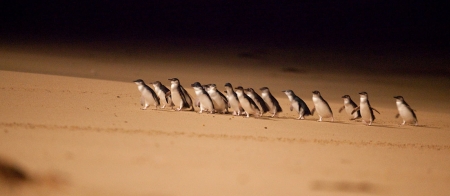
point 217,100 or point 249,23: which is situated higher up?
point 249,23

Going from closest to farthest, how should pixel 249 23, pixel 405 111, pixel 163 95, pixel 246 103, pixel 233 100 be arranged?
pixel 246 103, pixel 233 100, pixel 163 95, pixel 405 111, pixel 249 23

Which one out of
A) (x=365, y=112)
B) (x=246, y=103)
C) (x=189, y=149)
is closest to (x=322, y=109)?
(x=365, y=112)

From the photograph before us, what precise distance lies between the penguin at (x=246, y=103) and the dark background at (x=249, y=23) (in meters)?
23.4

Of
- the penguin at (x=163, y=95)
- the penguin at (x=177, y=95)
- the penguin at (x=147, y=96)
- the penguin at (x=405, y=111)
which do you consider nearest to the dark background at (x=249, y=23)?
the penguin at (x=405, y=111)

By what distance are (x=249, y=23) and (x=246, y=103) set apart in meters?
30.6

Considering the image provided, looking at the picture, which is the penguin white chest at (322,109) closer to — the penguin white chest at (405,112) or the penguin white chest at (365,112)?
the penguin white chest at (365,112)

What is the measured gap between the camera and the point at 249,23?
4284 centimetres

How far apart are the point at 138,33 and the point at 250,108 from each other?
27.5 metres

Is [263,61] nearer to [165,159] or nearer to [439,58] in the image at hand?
[439,58]

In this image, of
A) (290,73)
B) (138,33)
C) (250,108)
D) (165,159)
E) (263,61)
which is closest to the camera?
(165,159)

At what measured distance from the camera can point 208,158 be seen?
754 centimetres

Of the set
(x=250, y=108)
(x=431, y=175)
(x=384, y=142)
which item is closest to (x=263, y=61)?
(x=250, y=108)

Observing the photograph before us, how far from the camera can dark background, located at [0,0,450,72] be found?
124 ft

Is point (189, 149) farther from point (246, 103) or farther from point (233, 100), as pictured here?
point (233, 100)
